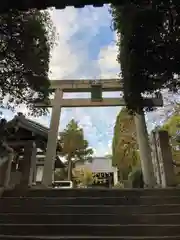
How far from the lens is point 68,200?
617 cm

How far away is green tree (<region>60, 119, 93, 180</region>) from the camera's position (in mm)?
18953

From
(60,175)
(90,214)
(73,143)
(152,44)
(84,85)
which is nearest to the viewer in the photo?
(152,44)

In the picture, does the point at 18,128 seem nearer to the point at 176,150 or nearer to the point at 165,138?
the point at 165,138

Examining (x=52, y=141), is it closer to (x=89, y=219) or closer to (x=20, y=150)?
(x=20, y=150)

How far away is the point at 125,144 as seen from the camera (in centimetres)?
1689

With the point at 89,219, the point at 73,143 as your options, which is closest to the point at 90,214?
the point at 89,219

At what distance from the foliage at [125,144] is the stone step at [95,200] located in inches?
403

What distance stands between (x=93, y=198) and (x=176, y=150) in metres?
7.43

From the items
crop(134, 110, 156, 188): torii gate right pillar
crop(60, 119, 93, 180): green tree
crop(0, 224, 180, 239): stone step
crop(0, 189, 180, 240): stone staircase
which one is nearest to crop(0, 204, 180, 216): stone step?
crop(0, 189, 180, 240): stone staircase

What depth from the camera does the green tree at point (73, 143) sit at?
18953 mm

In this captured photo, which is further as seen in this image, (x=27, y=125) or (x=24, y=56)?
(x=27, y=125)

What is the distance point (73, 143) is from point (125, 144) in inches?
160

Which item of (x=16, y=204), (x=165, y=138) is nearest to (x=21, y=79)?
(x=16, y=204)

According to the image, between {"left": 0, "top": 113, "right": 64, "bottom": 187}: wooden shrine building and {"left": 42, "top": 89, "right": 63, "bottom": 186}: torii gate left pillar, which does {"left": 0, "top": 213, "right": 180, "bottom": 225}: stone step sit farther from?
{"left": 42, "top": 89, "right": 63, "bottom": 186}: torii gate left pillar
